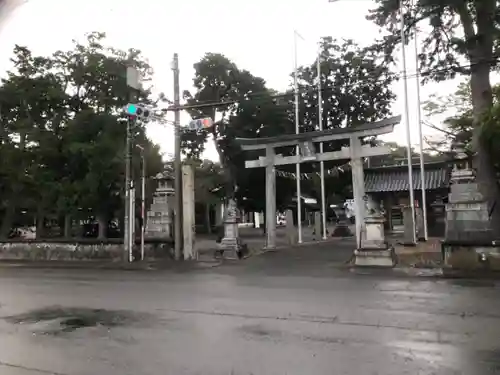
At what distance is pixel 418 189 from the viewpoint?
3303cm

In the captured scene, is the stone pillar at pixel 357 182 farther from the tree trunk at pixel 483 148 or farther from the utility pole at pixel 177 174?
the utility pole at pixel 177 174

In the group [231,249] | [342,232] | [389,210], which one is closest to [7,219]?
[231,249]

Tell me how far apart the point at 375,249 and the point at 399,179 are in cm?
1999

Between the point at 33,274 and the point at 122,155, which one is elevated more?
the point at 122,155

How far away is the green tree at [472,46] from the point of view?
16.5 metres

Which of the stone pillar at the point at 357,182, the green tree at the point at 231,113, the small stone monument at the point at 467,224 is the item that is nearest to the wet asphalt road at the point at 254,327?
the small stone monument at the point at 467,224

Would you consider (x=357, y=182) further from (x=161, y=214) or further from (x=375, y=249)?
(x=161, y=214)

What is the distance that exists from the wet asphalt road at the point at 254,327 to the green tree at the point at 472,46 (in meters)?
7.17

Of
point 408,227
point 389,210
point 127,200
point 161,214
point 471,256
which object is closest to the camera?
point 471,256

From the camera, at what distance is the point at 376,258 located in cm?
1641

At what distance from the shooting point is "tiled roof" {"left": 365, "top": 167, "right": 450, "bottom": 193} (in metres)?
33.0

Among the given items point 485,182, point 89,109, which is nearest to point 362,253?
point 485,182

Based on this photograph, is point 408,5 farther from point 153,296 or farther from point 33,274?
point 33,274

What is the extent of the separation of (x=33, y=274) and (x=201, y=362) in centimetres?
1397
